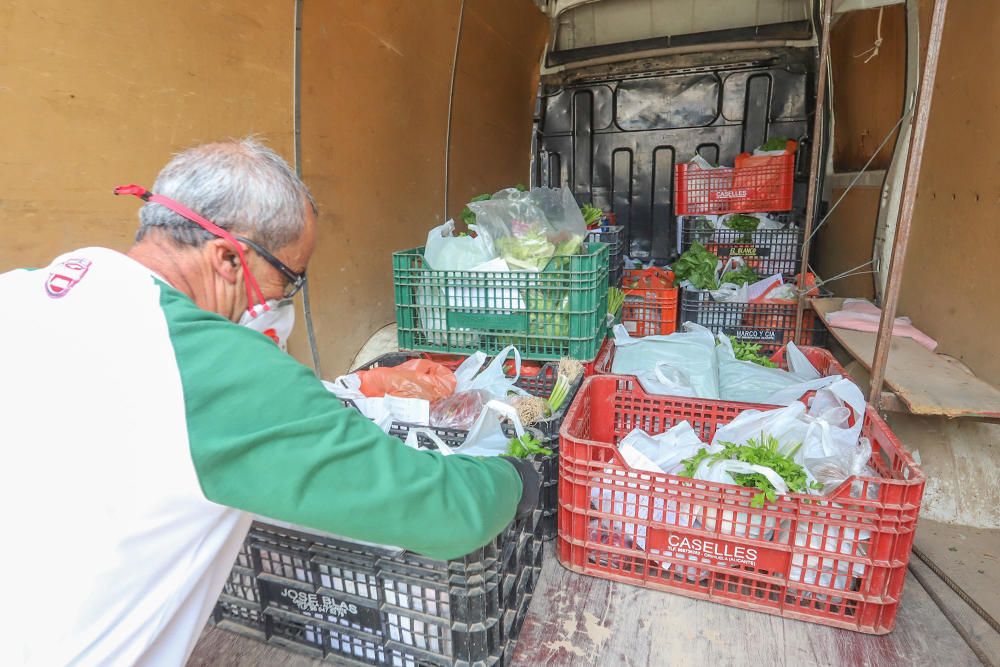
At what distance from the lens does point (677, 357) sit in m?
2.48

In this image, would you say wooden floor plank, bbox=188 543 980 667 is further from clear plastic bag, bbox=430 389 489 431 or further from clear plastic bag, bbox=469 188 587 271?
clear plastic bag, bbox=469 188 587 271

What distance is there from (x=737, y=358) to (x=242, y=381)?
2408mm

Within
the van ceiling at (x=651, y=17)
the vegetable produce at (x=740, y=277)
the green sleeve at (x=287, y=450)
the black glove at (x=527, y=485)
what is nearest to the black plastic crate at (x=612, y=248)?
the vegetable produce at (x=740, y=277)

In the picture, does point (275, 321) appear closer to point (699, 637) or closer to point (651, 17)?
point (699, 637)

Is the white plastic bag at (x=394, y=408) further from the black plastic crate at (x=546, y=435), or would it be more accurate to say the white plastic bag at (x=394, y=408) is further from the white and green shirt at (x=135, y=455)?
the white and green shirt at (x=135, y=455)

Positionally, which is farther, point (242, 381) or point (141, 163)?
point (141, 163)

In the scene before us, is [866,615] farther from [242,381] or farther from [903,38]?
[903,38]

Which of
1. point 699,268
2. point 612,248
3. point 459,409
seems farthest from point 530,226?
point 699,268

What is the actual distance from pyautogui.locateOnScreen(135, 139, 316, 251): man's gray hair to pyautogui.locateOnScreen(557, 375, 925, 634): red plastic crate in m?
1.03

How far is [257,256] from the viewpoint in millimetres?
995

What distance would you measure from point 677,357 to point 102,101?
2417 mm

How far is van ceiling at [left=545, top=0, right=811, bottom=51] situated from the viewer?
432cm

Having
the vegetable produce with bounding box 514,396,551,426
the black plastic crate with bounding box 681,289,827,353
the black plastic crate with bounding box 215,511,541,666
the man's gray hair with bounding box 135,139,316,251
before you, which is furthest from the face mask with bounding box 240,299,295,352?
the black plastic crate with bounding box 681,289,827,353

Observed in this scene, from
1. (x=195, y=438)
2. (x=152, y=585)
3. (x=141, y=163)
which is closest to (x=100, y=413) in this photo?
(x=195, y=438)
